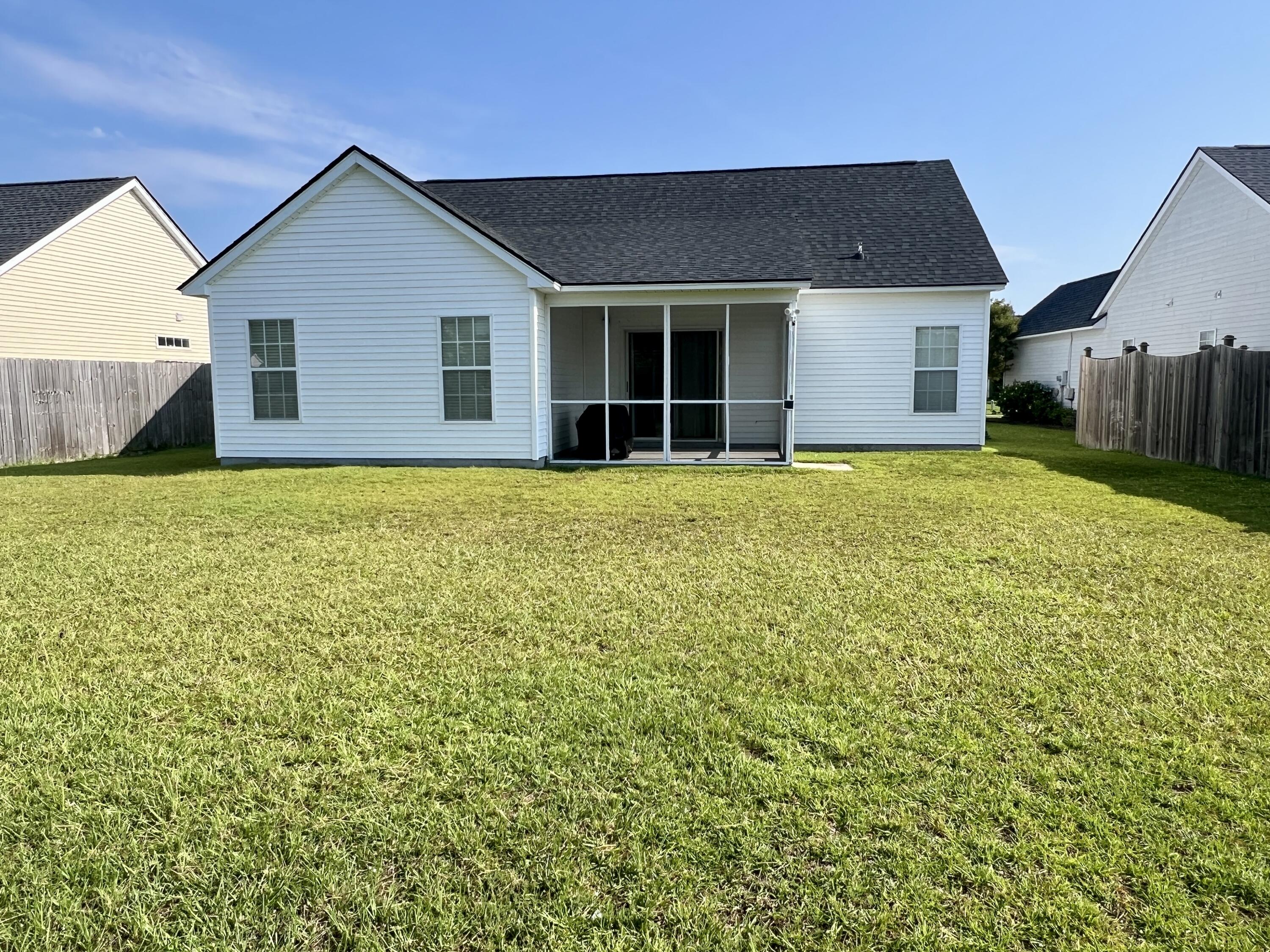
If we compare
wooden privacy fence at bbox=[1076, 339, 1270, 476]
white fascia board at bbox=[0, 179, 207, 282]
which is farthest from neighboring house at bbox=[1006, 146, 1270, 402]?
white fascia board at bbox=[0, 179, 207, 282]

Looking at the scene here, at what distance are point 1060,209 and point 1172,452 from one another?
36.1ft

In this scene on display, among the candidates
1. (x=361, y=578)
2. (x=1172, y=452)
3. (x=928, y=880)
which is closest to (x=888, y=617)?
(x=928, y=880)

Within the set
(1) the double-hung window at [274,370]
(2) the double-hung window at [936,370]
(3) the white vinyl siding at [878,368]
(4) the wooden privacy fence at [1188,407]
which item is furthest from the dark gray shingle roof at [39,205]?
(4) the wooden privacy fence at [1188,407]

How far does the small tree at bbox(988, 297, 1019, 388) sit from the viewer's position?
104 ft

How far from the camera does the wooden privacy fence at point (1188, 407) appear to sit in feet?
35.5

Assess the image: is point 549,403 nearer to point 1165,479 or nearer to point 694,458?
point 694,458

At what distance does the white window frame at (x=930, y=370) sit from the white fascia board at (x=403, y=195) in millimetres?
7576

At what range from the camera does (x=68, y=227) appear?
17969 millimetres

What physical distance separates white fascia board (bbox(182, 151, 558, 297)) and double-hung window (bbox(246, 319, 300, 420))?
163cm

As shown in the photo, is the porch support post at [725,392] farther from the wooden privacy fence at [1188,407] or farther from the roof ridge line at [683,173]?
the wooden privacy fence at [1188,407]

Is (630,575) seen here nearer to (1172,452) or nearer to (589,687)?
(589,687)

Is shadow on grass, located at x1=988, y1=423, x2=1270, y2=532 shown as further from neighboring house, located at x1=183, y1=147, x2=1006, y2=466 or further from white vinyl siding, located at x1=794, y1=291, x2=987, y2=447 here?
neighboring house, located at x1=183, y1=147, x2=1006, y2=466

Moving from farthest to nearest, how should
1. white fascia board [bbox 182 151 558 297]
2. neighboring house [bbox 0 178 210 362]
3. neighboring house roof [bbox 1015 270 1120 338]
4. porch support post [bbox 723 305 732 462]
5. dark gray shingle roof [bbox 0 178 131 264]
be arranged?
1. neighboring house roof [bbox 1015 270 1120 338]
2. dark gray shingle roof [bbox 0 178 131 264]
3. neighboring house [bbox 0 178 210 362]
4. porch support post [bbox 723 305 732 462]
5. white fascia board [bbox 182 151 558 297]

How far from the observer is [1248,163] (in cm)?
1642
